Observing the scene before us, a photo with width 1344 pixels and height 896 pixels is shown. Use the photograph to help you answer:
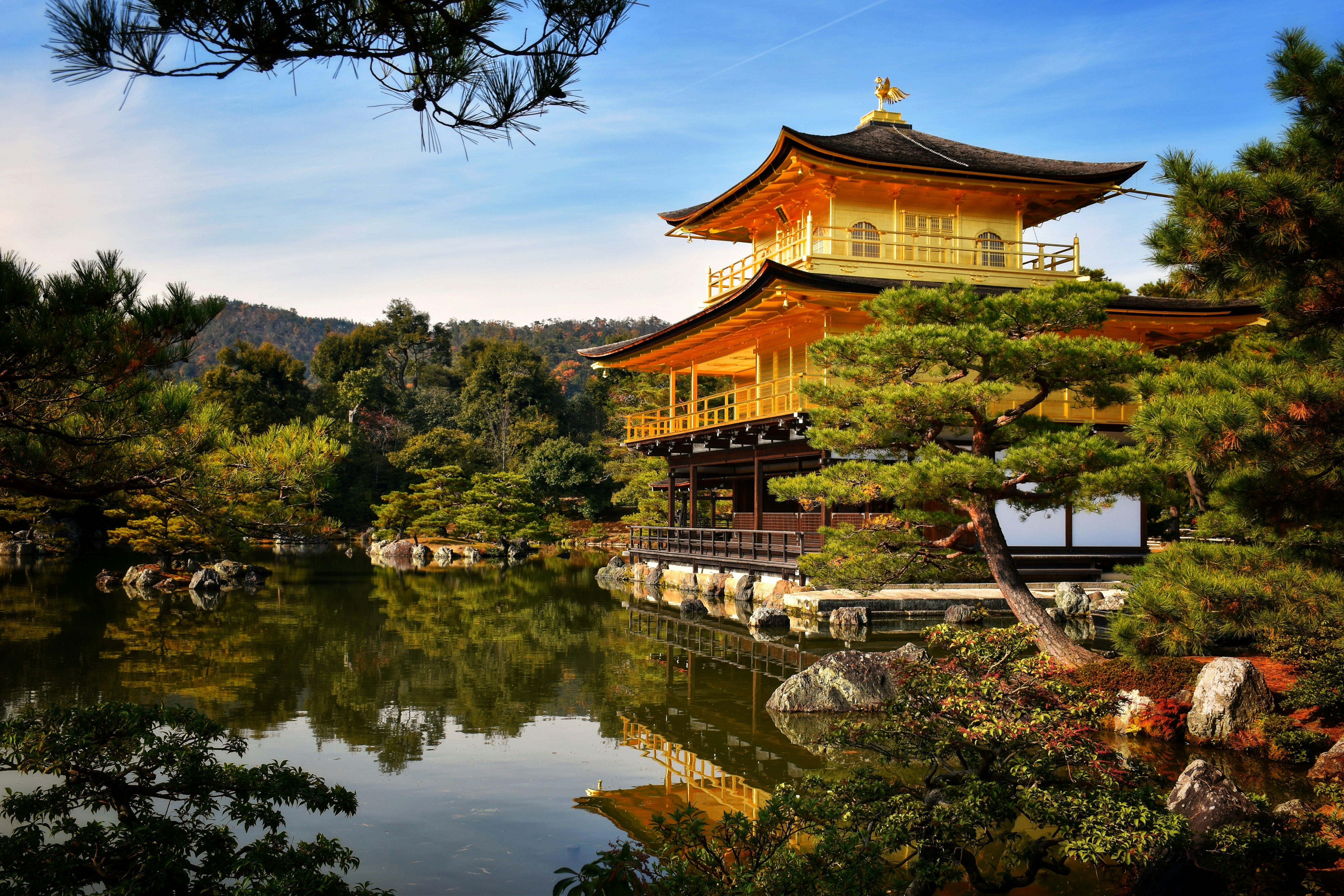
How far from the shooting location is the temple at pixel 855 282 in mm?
16516

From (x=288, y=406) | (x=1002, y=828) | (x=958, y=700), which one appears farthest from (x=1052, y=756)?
(x=288, y=406)

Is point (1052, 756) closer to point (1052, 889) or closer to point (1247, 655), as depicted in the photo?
point (1052, 889)

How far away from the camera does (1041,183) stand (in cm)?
1769

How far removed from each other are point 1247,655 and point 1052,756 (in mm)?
6468

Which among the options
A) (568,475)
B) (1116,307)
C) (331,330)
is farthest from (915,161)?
(331,330)

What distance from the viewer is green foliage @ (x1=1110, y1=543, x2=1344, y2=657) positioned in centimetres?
554

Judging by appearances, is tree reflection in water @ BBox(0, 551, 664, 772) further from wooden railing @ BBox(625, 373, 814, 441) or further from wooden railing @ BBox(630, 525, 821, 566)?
wooden railing @ BBox(625, 373, 814, 441)

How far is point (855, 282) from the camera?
15609 millimetres

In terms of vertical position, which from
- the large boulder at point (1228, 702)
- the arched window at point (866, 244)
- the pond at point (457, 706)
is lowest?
the pond at point (457, 706)

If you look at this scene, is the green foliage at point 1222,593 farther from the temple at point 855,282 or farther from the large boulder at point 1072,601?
the temple at point 855,282

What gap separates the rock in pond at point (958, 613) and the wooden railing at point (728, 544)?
7.50ft

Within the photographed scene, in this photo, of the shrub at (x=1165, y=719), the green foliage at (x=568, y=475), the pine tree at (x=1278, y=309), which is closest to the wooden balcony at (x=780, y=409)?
the shrub at (x=1165, y=719)

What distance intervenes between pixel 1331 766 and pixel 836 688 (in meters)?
3.64

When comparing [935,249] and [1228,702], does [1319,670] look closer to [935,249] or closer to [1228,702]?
[1228,702]
